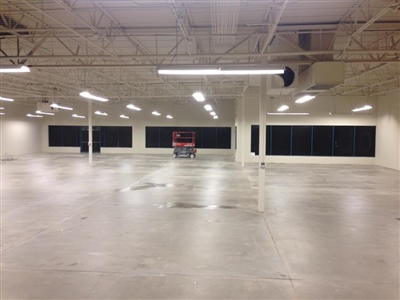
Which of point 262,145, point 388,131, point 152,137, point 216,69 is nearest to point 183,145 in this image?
point 152,137

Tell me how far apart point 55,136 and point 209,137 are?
48.1 feet

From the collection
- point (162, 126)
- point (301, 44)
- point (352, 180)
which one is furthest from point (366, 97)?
point (162, 126)

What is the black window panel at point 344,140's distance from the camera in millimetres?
19531

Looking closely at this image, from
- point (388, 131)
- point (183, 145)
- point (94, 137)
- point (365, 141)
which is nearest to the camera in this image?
point (388, 131)

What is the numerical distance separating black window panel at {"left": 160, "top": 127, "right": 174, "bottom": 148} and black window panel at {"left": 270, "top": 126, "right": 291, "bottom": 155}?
1069cm

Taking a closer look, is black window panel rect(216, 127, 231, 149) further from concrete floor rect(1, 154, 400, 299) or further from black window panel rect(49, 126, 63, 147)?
concrete floor rect(1, 154, 400, 299)

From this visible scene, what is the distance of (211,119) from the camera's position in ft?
89.2

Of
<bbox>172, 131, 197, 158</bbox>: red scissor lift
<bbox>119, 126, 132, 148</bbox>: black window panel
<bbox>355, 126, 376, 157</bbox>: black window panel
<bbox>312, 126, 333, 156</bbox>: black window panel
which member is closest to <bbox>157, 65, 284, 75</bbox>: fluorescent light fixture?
<bbox>312, 126, 333, 156</bbox>: black window panel

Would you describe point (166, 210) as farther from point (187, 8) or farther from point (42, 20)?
point (42, 20)

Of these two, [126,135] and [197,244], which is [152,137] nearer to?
[126,135]

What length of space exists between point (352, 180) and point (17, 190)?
1294cm

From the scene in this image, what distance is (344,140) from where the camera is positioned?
773 inches

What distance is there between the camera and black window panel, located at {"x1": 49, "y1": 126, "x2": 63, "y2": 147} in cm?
2858

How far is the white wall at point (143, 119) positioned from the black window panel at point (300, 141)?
8043 millimetres
